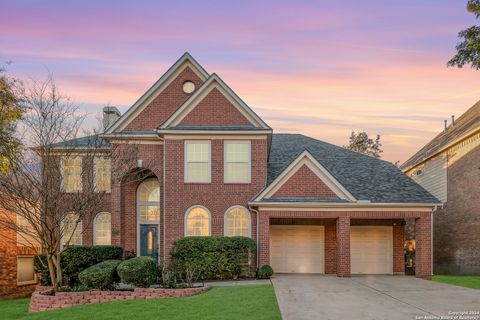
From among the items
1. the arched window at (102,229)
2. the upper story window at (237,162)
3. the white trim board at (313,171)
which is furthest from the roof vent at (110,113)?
the white trim board at (313,171)

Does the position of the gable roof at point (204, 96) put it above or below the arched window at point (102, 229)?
above

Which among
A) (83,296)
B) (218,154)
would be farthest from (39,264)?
(218,154)

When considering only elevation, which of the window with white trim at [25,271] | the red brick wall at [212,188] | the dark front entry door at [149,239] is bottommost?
the window with white trim at [25,271]

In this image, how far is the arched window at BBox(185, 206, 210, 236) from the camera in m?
23.2

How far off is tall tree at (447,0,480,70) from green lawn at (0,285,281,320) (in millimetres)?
11083

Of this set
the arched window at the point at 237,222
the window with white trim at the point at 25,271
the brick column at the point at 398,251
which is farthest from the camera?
the window with white trim at the point at 25,271

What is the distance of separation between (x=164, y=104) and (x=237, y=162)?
4847mm

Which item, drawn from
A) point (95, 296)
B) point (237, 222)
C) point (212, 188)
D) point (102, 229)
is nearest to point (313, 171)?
point (237, 222)

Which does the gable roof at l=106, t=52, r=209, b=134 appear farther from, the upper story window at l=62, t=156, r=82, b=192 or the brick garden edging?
the brick garden edging

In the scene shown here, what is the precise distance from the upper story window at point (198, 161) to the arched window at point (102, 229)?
212 inches

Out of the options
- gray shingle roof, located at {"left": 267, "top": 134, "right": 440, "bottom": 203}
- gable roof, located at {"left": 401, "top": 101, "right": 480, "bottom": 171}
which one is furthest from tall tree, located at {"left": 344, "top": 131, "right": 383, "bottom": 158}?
gray shingle roof, located at {"left": 267, "top": 134, "right": 440, "bottom": 203}

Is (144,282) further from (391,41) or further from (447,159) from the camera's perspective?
(447,159)

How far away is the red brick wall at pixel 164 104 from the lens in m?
24.6

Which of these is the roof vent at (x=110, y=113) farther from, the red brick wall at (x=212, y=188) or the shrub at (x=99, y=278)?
the shrub at (x=99, y=278)
